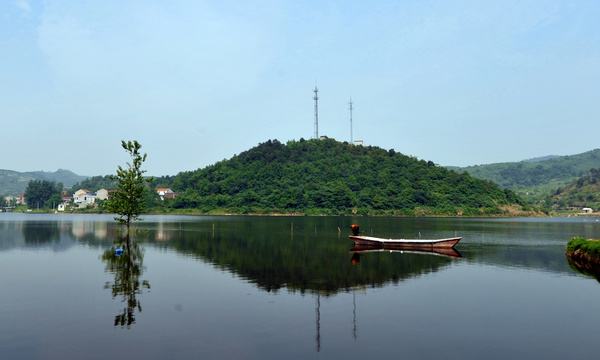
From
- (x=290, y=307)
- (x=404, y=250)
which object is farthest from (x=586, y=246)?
(x=290, y=307)

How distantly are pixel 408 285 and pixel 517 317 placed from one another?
12.4m

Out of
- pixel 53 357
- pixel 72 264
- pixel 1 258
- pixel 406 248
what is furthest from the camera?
pixel 406 248

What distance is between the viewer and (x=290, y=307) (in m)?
33.6

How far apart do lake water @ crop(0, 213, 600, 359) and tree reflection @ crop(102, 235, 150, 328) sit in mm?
172

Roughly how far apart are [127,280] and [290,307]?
18483mm

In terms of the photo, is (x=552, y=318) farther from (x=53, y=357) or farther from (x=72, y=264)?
(x=72, y=264)

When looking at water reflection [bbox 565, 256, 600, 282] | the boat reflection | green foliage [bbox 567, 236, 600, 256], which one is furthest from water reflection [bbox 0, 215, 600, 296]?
green foliage [bbox 567, 236, 600, 256]

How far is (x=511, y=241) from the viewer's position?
302ft

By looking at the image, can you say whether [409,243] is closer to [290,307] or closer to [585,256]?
[585,256]

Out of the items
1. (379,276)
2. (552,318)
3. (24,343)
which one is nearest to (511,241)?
(379,276)

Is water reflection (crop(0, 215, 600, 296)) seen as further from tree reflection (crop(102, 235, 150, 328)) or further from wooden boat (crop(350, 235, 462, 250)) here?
tree reflection (crop(102, 235, 150, 328))

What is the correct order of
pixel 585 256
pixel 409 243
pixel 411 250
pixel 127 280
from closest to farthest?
pixel 127 280 < pixel 585 256 < pixel 411 250 < pixel 409 243

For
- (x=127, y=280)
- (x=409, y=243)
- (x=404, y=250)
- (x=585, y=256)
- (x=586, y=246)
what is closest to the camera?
(x=127, y=280)

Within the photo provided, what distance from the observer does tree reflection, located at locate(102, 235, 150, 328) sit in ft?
101
